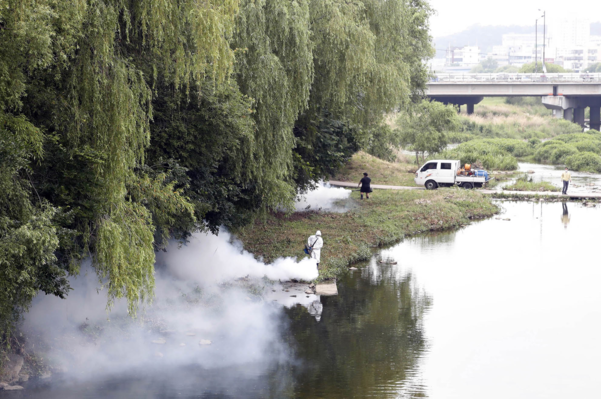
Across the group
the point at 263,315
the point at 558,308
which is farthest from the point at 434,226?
the point at 263,315

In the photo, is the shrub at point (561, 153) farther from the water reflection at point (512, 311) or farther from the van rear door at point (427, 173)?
the water reflection at point (512, 311)

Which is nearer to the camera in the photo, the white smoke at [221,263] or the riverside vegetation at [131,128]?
the riverside vegetation at [131,128]

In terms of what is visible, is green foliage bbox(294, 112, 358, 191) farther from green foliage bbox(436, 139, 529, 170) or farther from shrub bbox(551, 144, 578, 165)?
shrub bbox(551, 144, 578, 165)

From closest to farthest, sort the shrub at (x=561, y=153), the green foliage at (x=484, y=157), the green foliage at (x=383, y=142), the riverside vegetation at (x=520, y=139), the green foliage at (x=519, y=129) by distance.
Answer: the green foliage at (x=383, y=142) → the green foliage at (x=484, y=157) → the riverside vegetation at (x=520, y=139) → the shrub at (x=561, y=153) → the green foliage at (x=519, y=129)

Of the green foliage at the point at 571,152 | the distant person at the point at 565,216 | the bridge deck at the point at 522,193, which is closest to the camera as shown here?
the distant person at the point at 565,216

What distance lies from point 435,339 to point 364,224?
40.0 ft

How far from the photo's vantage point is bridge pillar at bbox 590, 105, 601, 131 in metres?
81.3

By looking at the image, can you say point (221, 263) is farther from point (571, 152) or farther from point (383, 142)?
point (571, 152)

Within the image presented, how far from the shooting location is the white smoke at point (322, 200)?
96.1 ft

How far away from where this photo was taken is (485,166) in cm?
4806

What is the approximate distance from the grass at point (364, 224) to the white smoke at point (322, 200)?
70 cm

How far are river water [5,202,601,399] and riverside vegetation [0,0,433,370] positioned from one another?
275 cm

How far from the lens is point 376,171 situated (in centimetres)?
4141

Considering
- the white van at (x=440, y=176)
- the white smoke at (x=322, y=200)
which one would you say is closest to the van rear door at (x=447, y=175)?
the white van at (x=440, y=176)
